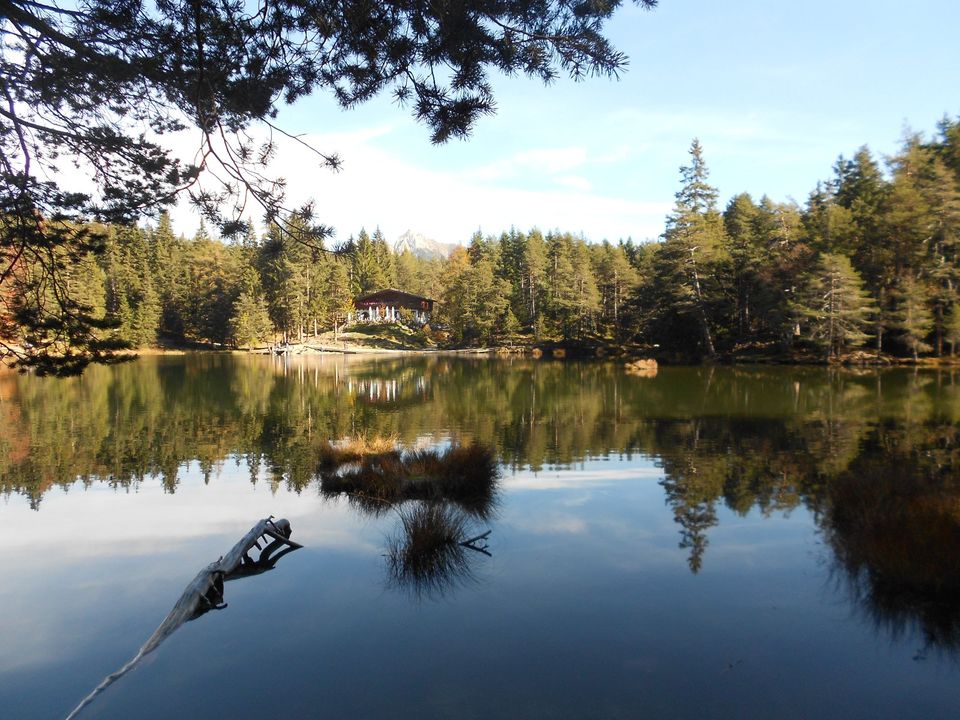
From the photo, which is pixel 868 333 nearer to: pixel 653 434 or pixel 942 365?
pixel 942 365

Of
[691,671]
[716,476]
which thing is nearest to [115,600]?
[691,671]

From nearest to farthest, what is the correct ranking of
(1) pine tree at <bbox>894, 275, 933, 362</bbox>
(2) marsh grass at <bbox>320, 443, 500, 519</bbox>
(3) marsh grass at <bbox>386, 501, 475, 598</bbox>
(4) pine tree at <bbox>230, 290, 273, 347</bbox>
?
(3) marsh grass at <bbox>386, 501, 475, 598</bbox>, (2) marsh grass at <bbox>320, 443, 500, 519</bbox>, (1) pine tree at <bbox>894, 275, 933, 362</bbox>, (4) pine tree at <bbox>230, 290, 273, 347</bbox>

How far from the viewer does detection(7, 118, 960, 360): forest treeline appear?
1619 inches

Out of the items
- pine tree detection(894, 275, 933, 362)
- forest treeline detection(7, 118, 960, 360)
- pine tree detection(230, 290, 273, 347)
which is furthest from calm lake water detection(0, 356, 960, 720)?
pine tree detection(230, 290, 273, 347)

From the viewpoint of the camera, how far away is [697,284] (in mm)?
49375

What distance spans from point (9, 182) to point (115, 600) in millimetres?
4357

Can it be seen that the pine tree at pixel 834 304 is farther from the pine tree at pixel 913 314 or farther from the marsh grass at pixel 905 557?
the marsh grass at pixel 905 557

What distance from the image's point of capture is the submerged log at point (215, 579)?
571 centimetres

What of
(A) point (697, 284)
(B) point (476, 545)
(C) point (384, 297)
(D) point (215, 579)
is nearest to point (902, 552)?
(B) point (476, 545)

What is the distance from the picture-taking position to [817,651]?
5.75m

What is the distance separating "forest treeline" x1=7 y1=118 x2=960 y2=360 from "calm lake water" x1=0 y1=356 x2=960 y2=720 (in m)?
9.84

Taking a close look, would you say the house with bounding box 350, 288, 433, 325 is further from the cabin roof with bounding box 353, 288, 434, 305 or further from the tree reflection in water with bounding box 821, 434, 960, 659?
the tree reflection in water with bounding box 821, 434, 960, 659

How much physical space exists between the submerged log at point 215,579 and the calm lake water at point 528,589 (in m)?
0.12

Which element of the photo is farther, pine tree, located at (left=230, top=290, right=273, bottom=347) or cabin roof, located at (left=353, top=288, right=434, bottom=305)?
cabin roof, located at (left=353, top=288, right=434, bottom=305)
